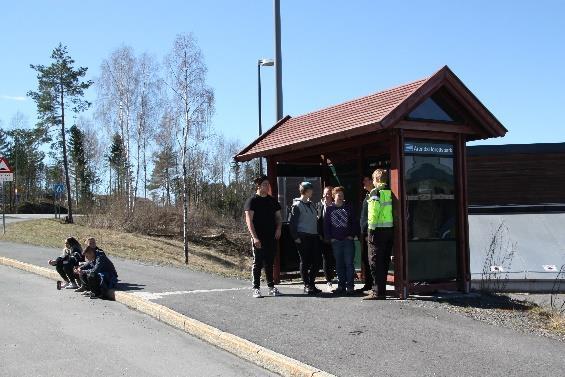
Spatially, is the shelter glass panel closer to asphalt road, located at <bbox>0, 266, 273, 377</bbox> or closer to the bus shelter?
the bus shelter

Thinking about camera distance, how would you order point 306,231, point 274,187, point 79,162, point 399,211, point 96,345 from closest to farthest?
1. point 96,345
2. point 399,211
3. point 306,231
4. point 274,187
5. point 79,162

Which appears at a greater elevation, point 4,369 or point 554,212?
point 554,212

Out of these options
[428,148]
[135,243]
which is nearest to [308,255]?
[428,148]

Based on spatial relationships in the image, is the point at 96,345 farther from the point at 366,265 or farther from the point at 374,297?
the point at 366,265

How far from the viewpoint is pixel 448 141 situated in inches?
367

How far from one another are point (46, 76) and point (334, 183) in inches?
1079

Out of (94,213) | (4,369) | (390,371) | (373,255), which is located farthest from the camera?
(94,213)

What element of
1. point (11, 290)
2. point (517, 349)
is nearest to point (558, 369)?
point (517, 349)

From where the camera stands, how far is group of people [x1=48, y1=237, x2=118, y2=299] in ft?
34.7

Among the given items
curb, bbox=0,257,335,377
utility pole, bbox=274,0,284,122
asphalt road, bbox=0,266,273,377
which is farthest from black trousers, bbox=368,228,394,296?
utility pole, bbox=274,0,284,122

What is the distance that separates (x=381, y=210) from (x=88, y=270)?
17.6 feet

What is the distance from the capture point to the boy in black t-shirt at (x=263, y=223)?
8.98 metres

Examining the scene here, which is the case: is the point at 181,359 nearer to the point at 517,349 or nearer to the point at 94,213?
the point at 517,349

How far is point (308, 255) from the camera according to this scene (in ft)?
31.4
